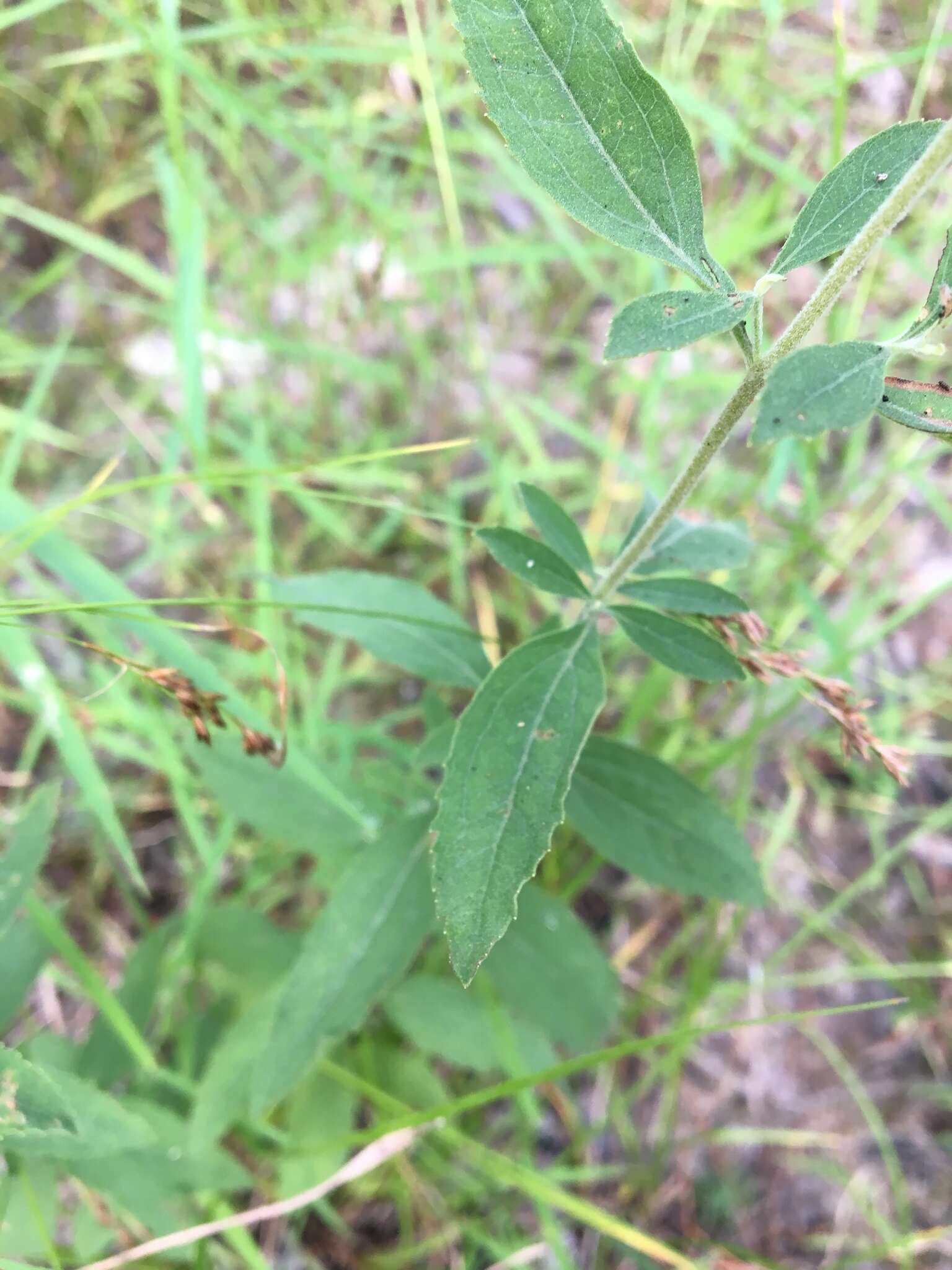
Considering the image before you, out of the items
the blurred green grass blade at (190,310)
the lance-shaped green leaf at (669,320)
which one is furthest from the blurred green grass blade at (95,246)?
the lance-shaped green leaf at (669,320)

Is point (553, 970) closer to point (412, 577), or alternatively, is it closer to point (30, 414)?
point (412, 577)

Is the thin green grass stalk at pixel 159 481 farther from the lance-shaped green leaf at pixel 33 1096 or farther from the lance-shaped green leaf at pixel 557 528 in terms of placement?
the lance-shaped green leaf at pixel 33 1096

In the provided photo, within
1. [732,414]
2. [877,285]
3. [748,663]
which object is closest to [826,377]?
[732,414]

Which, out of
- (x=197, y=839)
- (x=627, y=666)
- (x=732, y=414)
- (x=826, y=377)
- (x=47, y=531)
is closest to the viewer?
(x=826, y=377)

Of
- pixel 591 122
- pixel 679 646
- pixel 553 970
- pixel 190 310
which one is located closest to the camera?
pixel 591 122

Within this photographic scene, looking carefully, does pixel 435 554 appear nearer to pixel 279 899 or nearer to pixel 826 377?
pixel 279 899

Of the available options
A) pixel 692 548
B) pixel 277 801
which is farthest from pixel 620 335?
pixel 277 801
